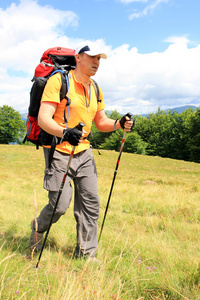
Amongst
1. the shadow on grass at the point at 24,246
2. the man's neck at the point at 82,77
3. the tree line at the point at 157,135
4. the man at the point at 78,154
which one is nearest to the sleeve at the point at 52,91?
the man at the point at 78,154

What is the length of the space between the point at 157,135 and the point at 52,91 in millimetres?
70964

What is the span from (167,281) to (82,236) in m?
1.44

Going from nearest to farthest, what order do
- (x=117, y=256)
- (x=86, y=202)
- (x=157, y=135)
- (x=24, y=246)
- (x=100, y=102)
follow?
(x=117, y=256) → (x=86, y=202) → (x=24, y=246) → (x=100, y=102) → (x=157, y=135)

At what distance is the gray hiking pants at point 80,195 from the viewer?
133 inches

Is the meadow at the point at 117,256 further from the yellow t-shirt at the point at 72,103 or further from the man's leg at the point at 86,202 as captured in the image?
the yellow t-shirt at the point at 72,103

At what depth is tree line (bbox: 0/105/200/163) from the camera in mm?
60250

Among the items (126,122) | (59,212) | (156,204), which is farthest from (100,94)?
(156,204)

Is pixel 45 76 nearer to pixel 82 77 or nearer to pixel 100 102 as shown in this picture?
pixel 82 77

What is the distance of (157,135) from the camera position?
72.1m

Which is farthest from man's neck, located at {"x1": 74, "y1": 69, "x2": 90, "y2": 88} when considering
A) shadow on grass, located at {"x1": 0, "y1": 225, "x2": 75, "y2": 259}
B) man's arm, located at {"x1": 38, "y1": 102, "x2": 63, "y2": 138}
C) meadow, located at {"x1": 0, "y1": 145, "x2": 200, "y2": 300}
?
shadow on grass, located at {"x1": 0, "y1": 225, "x2": 75, "y2": 259}

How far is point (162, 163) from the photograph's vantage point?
1348 inches

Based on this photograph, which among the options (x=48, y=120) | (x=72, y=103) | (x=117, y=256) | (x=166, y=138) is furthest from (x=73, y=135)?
(x=166, y=138)

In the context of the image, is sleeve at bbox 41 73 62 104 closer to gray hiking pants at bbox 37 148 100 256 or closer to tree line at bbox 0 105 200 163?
gray hiking pants at bbox 37 148 100 256

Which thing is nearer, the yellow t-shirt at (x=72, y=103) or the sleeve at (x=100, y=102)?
the yellow t-shirt at (x=72, y=103)
